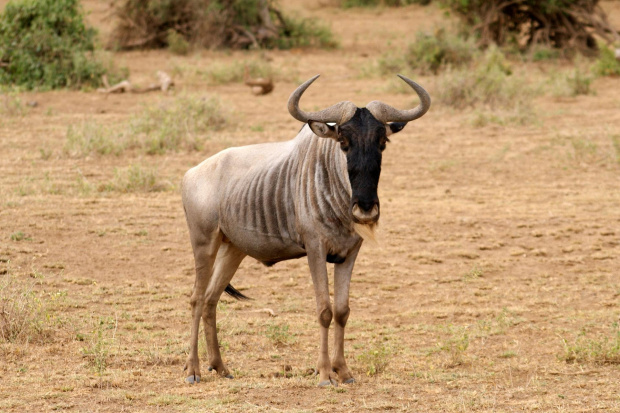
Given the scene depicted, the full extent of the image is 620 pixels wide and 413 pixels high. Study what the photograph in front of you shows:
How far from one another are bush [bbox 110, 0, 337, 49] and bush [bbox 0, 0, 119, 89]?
4.65 m

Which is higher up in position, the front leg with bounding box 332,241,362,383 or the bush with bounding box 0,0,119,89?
the front leg with bounding box 332,241,362,383

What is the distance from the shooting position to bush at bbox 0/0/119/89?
52.9ft

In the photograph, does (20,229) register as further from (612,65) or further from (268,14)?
(268,14)

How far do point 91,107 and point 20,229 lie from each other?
271 inches

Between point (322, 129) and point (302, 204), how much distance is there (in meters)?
0.45

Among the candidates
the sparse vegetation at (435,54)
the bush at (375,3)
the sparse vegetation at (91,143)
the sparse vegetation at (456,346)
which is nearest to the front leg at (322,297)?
the sparse vegetation at (456,346)

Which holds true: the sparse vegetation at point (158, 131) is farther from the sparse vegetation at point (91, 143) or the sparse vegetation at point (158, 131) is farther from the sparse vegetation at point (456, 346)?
the sparse vegetation at point (456, 346)

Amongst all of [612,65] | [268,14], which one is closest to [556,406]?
[612,65]

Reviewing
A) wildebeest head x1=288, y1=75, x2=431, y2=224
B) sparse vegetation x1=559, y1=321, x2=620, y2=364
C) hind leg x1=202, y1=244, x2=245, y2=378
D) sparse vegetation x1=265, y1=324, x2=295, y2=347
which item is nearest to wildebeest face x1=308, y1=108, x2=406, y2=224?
wildebeest head x1=288, y1=75, x2=431, y2=224

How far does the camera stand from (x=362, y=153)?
4.73 metres

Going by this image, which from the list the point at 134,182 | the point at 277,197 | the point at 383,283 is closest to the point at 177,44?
the point at 134,182

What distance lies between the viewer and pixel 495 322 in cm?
643

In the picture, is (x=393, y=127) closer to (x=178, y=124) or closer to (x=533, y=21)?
(x=178, y=124)

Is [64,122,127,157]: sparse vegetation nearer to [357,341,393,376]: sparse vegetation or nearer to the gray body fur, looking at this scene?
the gray body fur
